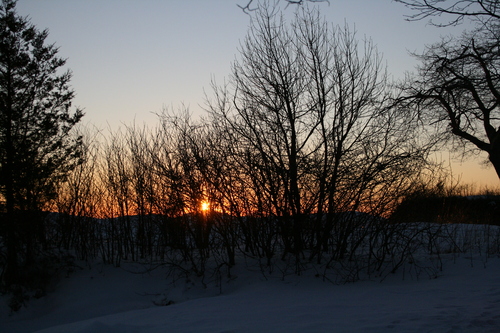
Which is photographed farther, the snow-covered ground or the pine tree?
the pine tree

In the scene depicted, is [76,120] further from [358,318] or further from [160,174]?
[358,318]

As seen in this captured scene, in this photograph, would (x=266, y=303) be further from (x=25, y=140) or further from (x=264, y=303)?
(x=25, y=140)

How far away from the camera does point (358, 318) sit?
5660mm

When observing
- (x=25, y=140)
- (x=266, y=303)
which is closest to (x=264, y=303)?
(x=266, y=303)

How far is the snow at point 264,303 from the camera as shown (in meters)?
5.50

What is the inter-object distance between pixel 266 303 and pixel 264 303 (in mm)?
41

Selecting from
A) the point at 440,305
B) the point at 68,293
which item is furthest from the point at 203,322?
the point at 68,293

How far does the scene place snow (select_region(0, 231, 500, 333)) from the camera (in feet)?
18.1

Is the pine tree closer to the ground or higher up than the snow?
higher up

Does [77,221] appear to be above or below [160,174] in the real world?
below

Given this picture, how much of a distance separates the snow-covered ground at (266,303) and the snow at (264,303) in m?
0.02

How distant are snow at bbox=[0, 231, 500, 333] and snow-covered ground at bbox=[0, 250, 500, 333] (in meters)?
0.02

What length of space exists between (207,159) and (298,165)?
2.44 metres

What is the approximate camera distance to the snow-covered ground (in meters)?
5.48
